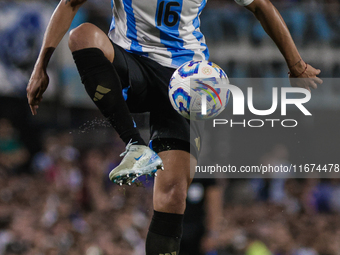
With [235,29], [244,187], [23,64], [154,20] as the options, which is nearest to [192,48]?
[154,20]

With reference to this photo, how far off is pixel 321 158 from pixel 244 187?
193 centimetres

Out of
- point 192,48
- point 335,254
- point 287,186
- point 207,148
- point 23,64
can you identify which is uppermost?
point 192,48

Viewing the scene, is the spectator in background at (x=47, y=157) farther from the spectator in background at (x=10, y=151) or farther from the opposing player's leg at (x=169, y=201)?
the opposing player's leg at (x=169, y=201)

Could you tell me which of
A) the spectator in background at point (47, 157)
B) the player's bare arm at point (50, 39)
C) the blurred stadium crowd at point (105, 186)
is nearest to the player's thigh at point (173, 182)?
the player's bare arm at point (50, 39)

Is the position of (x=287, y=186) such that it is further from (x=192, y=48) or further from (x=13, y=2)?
(x=13, y=2)

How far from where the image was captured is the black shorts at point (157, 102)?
2.71 m

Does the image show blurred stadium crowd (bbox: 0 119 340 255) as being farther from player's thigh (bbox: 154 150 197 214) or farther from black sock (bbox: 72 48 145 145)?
black sock (bbox: 72 48 145 145)

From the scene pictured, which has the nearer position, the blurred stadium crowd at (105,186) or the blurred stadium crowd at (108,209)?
the blurred stadium crowd at (108,209)

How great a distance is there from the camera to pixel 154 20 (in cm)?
279

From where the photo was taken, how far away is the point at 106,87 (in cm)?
247

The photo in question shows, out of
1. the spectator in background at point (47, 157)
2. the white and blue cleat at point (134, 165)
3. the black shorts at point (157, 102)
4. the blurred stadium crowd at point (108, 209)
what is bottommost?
the blurred stadium crowd at point (108, 209)

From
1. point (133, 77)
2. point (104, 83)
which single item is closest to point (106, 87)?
point (104, 83)

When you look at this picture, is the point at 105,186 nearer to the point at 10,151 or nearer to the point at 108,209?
the point at 108,209

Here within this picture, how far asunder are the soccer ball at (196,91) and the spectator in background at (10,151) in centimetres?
492
